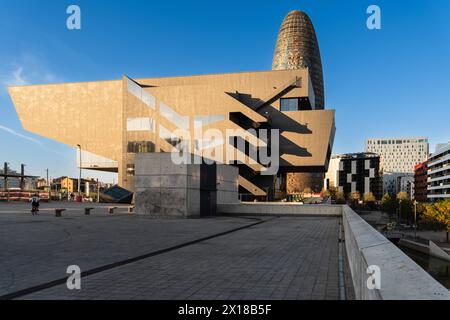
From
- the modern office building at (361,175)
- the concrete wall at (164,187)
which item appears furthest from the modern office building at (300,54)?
the concrete wall at (164,187)

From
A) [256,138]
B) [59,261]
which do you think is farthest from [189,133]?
[59,261]

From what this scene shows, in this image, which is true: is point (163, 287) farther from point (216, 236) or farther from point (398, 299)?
point (216, 236)

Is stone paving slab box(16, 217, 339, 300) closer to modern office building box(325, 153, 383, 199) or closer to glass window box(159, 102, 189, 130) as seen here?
glass window box(159, 102, 189, 130)

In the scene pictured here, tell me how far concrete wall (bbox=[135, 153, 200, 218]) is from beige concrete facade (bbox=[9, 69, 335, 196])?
34.6 m

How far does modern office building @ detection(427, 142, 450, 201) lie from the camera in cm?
11169

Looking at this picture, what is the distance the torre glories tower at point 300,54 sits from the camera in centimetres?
15062

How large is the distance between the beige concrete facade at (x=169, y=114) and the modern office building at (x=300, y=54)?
8793 cm

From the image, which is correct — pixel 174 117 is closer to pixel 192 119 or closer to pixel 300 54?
pixel 192 119

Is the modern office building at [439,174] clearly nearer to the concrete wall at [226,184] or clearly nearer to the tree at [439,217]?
the tree at [439,217]

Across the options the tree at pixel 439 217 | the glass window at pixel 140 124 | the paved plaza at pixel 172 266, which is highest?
the glass window at pixel 140 124

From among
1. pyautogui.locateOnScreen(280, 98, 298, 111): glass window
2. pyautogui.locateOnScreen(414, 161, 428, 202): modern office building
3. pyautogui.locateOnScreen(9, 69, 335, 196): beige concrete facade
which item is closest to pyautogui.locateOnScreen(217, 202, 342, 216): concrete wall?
pyautogui.locateOnScreen(9, 69, 335, 196): beige concrete facade

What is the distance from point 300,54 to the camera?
15000 cm
